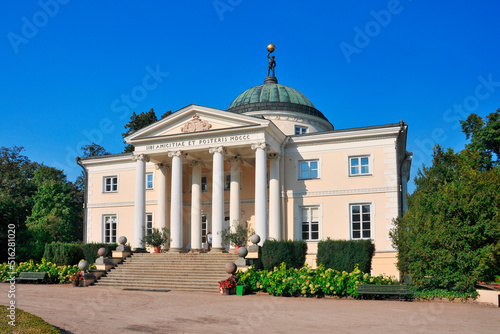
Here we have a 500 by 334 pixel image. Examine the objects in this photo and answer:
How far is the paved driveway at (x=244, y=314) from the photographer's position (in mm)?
10969

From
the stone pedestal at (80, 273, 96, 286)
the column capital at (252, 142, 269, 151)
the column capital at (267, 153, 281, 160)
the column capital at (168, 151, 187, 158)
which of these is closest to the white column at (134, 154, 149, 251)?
the column capital at (168, 151, 187, 158)

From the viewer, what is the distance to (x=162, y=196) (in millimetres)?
29203

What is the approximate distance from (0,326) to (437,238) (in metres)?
13.6

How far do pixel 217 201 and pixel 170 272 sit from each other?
4.74m

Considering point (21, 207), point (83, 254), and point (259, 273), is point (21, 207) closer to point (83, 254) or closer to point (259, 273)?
point (83, 254)

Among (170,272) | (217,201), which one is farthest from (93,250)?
(217,201)

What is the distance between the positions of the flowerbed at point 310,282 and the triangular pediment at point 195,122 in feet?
30.7

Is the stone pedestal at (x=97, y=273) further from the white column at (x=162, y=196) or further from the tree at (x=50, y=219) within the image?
the tree at (x=50, y=219)

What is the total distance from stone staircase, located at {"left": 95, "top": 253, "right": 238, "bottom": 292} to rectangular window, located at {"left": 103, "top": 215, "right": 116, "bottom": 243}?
750cm

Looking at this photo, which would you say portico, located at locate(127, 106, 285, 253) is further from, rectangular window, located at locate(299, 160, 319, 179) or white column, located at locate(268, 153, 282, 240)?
rectangular window, located at locate(299, 160, 319, 179)

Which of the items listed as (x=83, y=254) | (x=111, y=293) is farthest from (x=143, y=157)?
(x=111, y=293)

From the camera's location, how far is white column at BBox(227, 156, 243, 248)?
89.9ft

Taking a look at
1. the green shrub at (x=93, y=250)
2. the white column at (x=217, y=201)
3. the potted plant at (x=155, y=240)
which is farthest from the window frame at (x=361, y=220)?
the green shrub at (x=93, y=250)

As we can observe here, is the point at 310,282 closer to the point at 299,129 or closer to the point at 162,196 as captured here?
the point at 162,196
